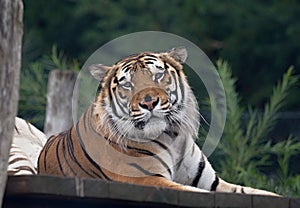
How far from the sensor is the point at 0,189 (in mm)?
3695

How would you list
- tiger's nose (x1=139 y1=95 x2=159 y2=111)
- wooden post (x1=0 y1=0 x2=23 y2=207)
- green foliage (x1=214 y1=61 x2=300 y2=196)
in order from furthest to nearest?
green foliage (x1=214 y1=61 x2=300 y2=196) < tiger's nose (x1=139 y1=95 x2=159 y2=111) < wooden post (x1=0 y1=0 x2=23 y2=207)

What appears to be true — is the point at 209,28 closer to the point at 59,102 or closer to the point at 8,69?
the point at 59,102

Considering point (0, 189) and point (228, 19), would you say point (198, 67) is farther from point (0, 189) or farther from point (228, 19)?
point (228, 19)

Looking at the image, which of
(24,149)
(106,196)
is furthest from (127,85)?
(24,149)

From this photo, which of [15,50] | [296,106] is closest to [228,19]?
[296,106]

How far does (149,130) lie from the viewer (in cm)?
462

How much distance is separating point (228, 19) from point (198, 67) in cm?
1071

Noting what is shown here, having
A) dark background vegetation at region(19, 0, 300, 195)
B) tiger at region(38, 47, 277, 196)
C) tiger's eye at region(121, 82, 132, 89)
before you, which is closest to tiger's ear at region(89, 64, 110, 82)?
tiger at region(38, 47, 277, 196)

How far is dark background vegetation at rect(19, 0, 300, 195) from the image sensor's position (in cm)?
1513

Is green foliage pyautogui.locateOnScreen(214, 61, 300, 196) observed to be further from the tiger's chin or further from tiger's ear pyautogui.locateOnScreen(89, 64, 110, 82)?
the tiger's chin

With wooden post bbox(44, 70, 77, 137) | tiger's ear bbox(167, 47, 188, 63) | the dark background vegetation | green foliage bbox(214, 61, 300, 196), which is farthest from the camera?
the dark background vegetation

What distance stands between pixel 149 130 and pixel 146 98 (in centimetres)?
14

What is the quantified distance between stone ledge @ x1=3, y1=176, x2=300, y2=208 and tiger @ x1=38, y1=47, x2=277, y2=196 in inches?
19.5

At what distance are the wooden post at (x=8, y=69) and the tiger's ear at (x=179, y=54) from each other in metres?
1.23
